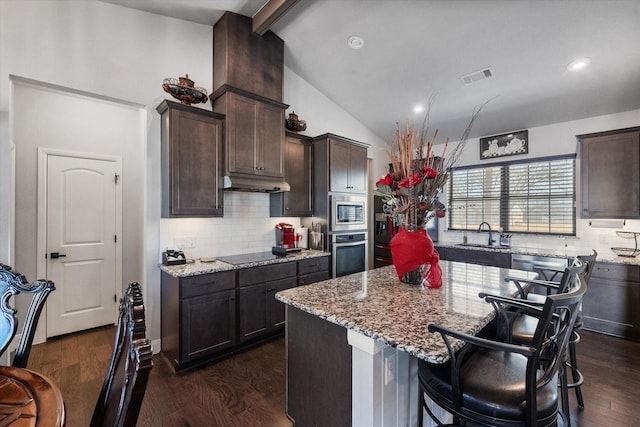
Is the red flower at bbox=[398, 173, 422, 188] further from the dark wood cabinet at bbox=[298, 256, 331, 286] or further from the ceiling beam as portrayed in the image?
the ceiling beam

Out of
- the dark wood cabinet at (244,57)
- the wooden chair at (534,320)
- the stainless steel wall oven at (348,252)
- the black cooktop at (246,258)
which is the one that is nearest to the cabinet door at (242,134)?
the dark wood cabinet at (244,57)

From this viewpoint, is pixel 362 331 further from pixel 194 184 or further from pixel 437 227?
pixel 437 227

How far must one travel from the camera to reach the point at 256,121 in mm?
3277

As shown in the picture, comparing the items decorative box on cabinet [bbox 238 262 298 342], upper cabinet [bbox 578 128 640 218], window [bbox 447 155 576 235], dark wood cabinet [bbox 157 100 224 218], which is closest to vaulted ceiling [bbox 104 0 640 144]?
upper cabinet [bbox 578 128 640 218]

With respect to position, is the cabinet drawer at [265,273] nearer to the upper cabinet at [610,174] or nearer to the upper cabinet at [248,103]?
the upper cabinet at [248,103]

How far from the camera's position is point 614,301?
327 centimetres

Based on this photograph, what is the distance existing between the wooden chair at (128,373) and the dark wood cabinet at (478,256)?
439 centimetres

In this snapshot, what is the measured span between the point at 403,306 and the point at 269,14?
3163mm

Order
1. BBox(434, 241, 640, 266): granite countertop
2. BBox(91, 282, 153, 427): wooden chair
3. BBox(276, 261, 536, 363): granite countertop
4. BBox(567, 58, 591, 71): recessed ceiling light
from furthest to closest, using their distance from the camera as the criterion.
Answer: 1. BBox(434, 241, 640, 266): granite countertop
2. BBox(567, 58, 591, 71): recessed ceiling light
3. BBox(276, 261, 536, 363): granite countertop
4. BBox(91, 282, 153, 427): wooden chair

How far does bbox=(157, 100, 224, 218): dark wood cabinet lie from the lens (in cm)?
278

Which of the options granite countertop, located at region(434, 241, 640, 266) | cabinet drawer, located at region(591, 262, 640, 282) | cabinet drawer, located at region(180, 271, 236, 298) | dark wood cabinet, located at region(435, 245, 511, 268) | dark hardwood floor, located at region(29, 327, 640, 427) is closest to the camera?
dark hardwood floor, located at region(29, 327, 640, 427)

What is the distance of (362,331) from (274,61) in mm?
3440

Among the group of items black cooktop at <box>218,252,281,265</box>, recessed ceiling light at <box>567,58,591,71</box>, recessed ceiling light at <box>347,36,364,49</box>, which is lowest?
black cooktop at <box>218,252,281,265</box>

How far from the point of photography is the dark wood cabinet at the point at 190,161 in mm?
Result: 2781
